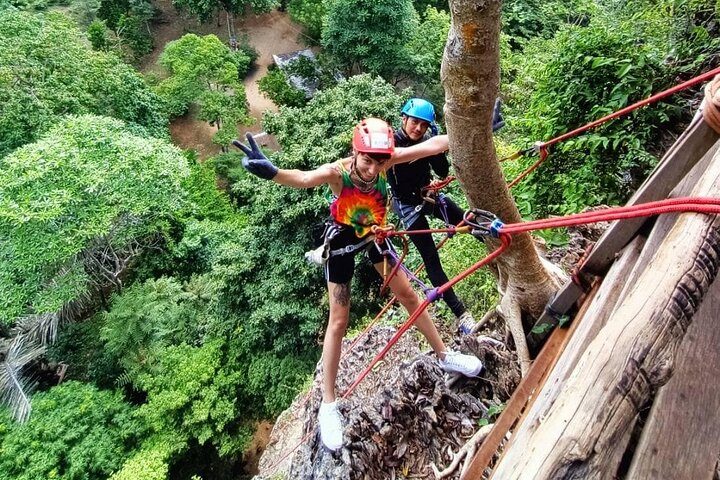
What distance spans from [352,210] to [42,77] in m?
12.8

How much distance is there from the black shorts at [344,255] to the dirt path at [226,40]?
57.4 ft

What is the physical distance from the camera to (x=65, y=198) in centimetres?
932

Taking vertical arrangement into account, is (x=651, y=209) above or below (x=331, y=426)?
above

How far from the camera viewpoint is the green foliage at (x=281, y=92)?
17694 mm

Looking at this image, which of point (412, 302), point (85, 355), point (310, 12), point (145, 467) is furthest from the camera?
point (310, 12)

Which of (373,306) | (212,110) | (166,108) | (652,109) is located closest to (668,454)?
(652,109)

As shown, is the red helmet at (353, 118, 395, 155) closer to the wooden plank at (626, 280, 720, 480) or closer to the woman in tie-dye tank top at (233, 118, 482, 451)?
the woman in tie-dye tank top at (233, 118, 482, 451)

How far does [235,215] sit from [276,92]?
18.4 ft

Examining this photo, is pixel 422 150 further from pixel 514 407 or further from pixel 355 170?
pixel 514 407

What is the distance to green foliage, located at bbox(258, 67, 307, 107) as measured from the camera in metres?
17.7

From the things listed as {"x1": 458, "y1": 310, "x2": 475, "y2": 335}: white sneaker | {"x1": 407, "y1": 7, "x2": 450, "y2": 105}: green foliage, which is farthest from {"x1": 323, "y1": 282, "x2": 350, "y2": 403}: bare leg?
{"x1": 407, "y1": 7, "x2": 450, "y2": 105}: green foliage

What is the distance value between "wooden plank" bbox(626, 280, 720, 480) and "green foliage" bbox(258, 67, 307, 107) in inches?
683

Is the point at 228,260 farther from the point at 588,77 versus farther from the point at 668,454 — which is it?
the point at 668,454

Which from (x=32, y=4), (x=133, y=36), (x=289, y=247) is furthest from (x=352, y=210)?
(x=32, y=4)
